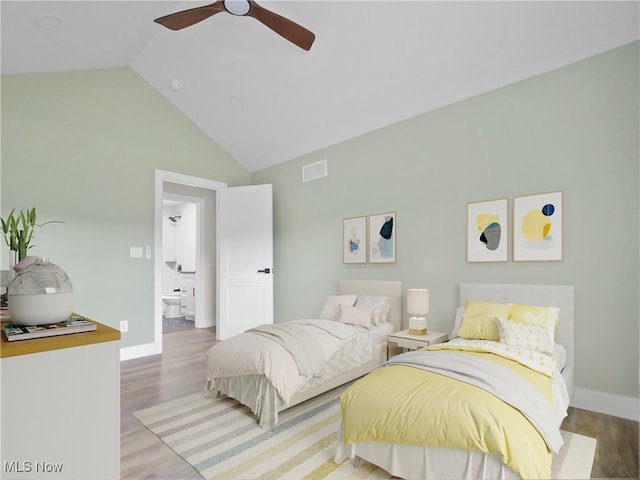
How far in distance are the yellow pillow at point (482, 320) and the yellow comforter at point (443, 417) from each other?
1.85 feet

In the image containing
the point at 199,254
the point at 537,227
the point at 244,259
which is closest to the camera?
the point at 537,227

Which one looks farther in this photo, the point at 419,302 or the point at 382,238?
the point at 382,238

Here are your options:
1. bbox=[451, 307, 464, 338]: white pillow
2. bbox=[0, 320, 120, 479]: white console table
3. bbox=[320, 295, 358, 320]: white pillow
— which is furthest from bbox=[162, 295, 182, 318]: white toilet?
bbox=[0, 320, 120, 479]: white console table

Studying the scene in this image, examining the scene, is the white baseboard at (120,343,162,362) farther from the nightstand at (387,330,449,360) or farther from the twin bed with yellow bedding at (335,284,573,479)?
the twin bed with yellow bedding at (335,284,573,479)

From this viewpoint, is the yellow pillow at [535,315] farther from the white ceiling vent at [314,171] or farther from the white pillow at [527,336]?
the white ceiling vent at [314,171]

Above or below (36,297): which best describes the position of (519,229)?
above

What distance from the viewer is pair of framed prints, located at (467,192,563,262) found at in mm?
3037

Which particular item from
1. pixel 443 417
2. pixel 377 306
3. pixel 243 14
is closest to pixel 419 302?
pixel 377 306

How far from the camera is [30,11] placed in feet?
9.61

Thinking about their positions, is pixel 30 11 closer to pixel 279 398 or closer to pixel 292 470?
pixel 279 398

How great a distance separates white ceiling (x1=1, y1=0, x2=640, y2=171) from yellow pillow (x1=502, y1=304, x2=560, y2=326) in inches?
78.6

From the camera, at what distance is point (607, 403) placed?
2768 mm

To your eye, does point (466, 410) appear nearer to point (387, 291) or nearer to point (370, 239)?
point (387, 291)

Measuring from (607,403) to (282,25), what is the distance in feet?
12.3
